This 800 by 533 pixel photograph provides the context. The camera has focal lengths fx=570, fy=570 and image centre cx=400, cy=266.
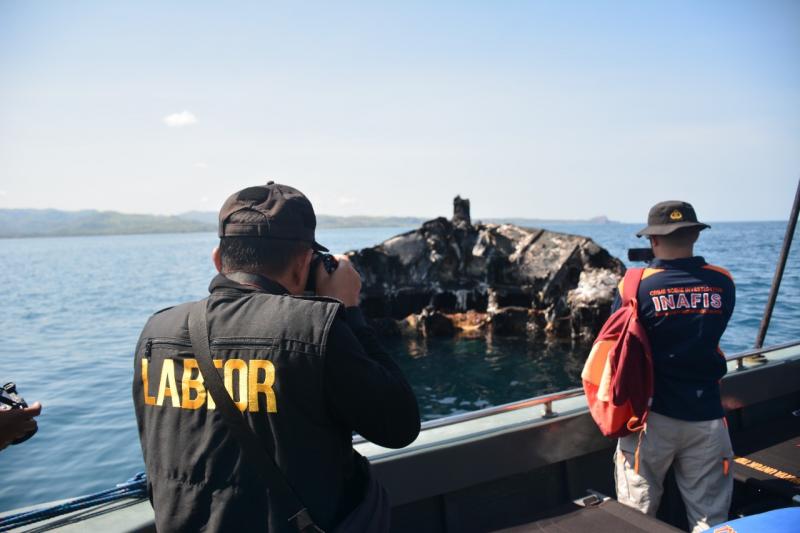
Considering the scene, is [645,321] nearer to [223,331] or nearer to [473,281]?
[223,331]

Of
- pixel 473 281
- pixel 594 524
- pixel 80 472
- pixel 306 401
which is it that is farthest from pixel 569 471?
pixel 473 281

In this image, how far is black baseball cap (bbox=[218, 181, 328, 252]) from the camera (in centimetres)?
197

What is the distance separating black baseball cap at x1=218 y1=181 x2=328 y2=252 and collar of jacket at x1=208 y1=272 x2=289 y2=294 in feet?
0.47

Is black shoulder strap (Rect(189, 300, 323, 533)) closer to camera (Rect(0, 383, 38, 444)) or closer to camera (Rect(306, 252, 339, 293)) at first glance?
camera (Rect(306, 252, 339, 293))

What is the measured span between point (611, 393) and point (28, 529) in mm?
3360

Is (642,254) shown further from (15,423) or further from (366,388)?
(15,423)

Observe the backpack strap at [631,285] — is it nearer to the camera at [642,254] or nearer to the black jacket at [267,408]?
the camera at [642,254]

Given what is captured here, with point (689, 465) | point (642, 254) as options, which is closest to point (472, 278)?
point (642, 254)

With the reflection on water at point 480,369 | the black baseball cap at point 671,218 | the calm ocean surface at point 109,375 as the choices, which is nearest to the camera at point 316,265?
the black baseball cap at point 671,218

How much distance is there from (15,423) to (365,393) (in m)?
1.52

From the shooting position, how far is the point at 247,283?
6.46ft

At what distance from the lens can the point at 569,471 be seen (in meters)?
4.59

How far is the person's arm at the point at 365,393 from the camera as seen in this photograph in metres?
1.80

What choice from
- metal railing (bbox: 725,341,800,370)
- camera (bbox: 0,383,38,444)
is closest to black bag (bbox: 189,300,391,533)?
camera (bbox: 0,383,38,444)
